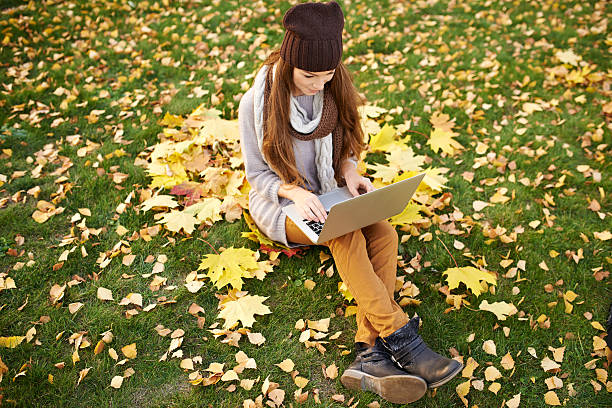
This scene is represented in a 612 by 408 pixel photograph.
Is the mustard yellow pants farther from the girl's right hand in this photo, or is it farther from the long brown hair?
the long brown hair

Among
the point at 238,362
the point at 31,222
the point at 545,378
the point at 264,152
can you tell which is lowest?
the point at 545,378

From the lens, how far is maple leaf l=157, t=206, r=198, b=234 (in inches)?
121

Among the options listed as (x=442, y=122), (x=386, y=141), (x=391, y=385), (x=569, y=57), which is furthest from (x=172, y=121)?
(x=569, y=57)

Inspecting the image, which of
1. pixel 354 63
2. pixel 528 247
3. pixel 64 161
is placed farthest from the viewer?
pixel 354 63

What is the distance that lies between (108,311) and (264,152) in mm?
1322

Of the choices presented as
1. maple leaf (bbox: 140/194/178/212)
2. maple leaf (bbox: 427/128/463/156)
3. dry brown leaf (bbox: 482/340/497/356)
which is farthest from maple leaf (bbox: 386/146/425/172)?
maple leaf (bbox: 140/194/178/212)

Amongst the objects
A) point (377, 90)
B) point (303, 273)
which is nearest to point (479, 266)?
point (303, 273)

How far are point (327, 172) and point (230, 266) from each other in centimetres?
85

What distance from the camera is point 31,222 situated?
3174mm

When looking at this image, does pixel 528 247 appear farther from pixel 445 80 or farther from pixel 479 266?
pixel 445 80

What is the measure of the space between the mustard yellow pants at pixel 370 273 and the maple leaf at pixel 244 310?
466mm

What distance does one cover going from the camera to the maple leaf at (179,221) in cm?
308

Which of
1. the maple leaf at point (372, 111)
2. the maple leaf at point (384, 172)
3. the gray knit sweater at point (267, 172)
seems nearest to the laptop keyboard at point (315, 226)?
the gray knit sweater at point (267, 172)

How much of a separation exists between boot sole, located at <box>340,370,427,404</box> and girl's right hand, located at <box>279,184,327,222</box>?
0.83 m
